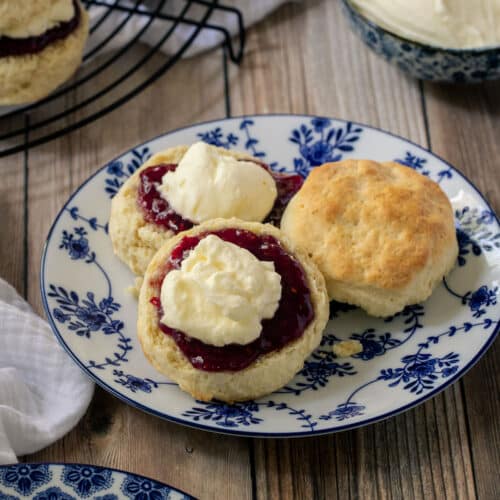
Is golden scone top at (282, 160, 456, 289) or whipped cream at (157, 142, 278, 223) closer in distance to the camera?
golden scone top at (282, 160, 456, 289)

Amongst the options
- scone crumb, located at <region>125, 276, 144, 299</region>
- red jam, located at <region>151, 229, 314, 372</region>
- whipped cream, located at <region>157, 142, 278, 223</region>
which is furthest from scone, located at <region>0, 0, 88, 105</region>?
red jam, located at <region>151, 229, 314, 372</region>

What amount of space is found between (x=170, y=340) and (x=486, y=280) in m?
0.99

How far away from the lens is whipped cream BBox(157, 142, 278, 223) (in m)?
2.42

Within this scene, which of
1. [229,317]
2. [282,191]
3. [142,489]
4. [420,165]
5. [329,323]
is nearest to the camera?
[142,489]

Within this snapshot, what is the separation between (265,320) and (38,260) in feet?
3.43

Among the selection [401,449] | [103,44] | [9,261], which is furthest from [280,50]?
[401,449]

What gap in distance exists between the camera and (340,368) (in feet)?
7.68

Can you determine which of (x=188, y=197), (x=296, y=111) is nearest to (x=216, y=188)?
(x=188, y=197)

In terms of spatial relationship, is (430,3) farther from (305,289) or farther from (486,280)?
(305,289)

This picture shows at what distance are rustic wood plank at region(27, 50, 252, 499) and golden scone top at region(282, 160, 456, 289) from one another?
23.2 inches

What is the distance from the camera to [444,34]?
3061mm

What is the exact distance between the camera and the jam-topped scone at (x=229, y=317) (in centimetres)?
212

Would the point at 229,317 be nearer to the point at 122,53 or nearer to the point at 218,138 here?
the point at 218,138

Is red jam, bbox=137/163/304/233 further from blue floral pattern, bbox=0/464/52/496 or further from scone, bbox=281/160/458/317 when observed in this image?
blue floral pattern, bbox=0/464/52/496
